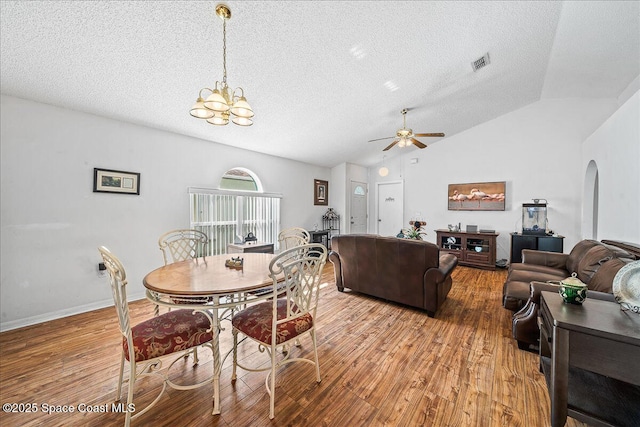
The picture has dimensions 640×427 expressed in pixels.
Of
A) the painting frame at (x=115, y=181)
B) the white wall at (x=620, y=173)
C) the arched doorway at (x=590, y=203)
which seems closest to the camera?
the white wall at (x=620, y=173)

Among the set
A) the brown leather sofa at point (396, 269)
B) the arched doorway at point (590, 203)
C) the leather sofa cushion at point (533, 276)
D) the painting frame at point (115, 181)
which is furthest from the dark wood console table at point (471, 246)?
the painting frame at point (115, 181)

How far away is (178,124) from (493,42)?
4.05 meters

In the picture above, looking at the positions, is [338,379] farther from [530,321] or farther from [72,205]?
[72,205]

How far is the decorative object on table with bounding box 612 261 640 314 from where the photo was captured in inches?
48.6

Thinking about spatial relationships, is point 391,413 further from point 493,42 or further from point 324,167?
point 324,167

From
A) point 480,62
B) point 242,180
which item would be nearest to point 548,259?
point 480,62

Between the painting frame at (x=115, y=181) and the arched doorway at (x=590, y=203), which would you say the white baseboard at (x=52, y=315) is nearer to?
the painting frame at (x=115, y=181)

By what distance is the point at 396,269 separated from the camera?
301 cm

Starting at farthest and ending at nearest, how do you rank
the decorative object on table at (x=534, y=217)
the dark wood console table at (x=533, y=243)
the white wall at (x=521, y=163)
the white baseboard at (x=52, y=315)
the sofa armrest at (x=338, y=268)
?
1. the decorative object on table at (x=534, y=217)
2. the white wall at (x=521, y=163)
3. the dark wood console table at (x=533, y=243)
4. the sofa armrest at (x=338, y=268)
5. the white baseboard at (x=52, y=315)

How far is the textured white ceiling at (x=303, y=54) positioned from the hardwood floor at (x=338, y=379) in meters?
2.54

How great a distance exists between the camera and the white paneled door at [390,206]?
677 cm

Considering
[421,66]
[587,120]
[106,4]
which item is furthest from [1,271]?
[587,120]

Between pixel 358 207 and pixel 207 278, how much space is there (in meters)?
5.68

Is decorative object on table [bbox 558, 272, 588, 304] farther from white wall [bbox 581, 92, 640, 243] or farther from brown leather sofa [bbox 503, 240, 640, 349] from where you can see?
white wall [bbox 581, 92, 640, 243]
